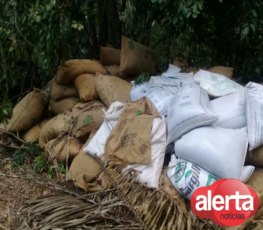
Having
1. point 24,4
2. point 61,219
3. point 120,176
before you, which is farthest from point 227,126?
point 24,4

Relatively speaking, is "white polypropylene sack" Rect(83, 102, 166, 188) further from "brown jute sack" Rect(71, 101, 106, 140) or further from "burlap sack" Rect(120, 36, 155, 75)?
"burlap sack" Rect(120, 36, 155, 75)

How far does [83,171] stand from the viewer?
10.6ft

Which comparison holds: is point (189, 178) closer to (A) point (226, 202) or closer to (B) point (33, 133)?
(A) point (226, 202)

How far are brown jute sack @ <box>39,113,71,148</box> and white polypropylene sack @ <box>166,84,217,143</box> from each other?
87 cm

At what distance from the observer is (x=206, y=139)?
279 cm

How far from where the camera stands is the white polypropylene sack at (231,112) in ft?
9.84

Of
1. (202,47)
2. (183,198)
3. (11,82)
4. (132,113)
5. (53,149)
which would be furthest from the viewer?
(202,47)

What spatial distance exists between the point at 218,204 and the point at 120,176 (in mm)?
709

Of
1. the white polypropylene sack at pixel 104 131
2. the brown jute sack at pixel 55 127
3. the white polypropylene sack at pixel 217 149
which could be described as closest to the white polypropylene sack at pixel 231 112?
the white polypropylene sack at pixel 217 149

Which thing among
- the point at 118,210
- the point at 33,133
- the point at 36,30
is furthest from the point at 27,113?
the point at 118,210

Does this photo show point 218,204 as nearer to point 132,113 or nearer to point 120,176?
point 120,176

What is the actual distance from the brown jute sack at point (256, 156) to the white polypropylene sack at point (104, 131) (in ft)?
2.98

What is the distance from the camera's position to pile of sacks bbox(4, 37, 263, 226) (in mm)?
2805

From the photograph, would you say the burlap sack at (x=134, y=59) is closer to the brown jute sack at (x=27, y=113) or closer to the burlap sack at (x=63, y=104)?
the burlap sack at (x=63, y=104)
